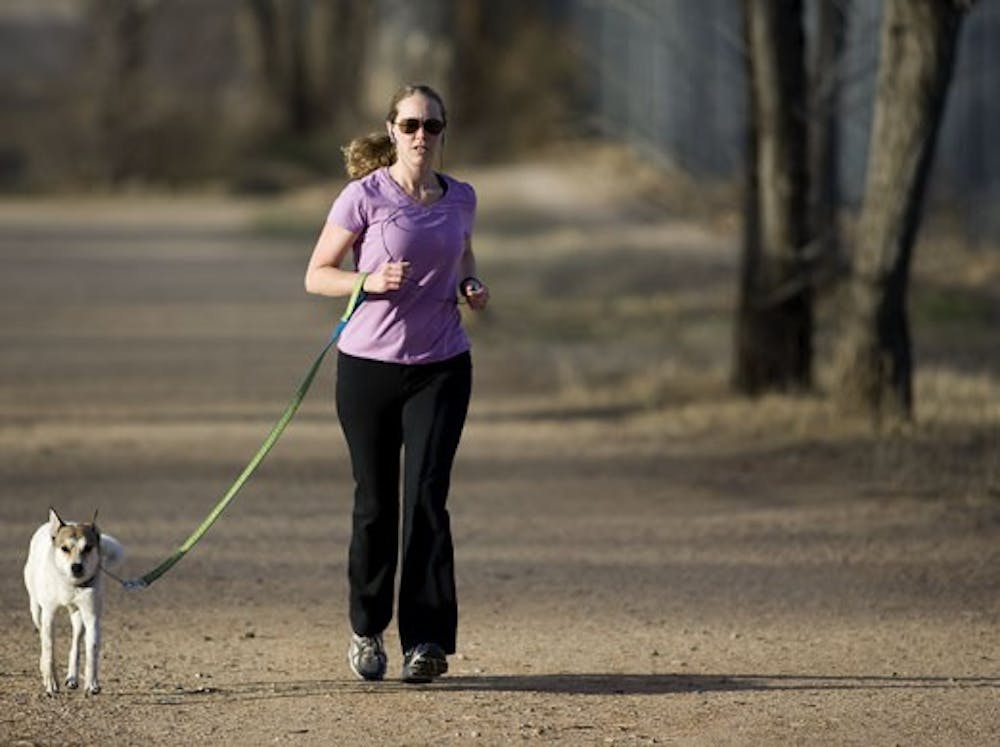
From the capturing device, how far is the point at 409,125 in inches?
319

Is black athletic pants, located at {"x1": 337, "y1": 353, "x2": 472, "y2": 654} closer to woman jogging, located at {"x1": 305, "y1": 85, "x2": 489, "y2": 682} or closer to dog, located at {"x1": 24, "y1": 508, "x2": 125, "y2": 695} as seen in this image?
woman jogging, located at {"x1": 305, "y1": 85, "x2": 489, "y2": 682}

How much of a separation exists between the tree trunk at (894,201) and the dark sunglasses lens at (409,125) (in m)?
6.41

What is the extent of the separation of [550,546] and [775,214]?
4874 mm

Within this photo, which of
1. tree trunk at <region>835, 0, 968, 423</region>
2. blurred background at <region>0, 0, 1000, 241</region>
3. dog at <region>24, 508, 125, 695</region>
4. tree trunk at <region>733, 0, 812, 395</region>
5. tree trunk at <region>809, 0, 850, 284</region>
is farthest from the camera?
blurred background at <region>0, 0, 1000, 241</region>

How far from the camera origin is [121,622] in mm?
9555

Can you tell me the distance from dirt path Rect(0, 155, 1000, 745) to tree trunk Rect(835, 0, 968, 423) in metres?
0.34

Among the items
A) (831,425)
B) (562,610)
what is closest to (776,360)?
(831,425)

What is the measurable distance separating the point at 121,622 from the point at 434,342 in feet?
6.83

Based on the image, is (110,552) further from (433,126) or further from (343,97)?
(343,97)

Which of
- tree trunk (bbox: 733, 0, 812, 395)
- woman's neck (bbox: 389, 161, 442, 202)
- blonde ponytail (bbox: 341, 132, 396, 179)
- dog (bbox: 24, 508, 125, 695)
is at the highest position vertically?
tree trunk (bbox: 733, 0, 812, 395)

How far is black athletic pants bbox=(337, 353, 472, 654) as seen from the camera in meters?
8.22

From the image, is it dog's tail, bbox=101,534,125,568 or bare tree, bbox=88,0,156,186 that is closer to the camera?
dog's tail, bbox=101,534,125,568

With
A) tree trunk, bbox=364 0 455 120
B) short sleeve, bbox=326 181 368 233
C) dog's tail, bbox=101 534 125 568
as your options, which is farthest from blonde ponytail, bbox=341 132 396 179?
tree trunk, bbox=364 0 455 120

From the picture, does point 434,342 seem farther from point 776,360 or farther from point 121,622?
point 776,360
